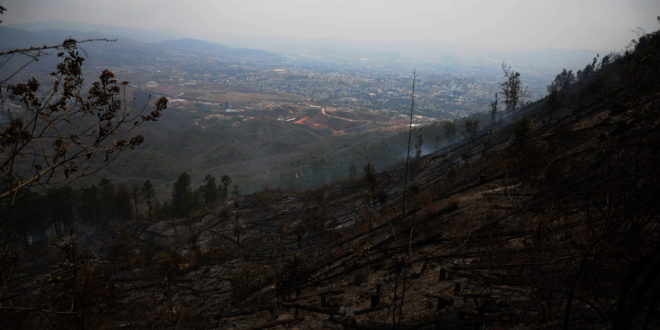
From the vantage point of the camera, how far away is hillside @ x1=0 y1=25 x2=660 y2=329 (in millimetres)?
2977

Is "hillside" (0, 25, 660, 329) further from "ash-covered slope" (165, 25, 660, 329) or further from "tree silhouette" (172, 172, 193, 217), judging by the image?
"tree silhouette" (172, 172, 193, 217)

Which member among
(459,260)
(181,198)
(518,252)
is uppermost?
(518,252)

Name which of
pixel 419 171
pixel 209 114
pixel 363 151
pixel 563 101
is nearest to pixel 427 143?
pixel 363 151

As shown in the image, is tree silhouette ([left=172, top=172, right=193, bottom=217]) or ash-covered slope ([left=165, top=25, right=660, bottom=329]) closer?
ash-covered slope ([left=165, top=25, right=660, bottom=329])

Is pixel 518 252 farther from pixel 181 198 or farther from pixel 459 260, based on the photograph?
pixel 181 198

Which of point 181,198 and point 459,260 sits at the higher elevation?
point 459,260

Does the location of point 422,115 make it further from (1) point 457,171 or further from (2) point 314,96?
(1) point 457,171

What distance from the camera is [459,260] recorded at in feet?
23.0

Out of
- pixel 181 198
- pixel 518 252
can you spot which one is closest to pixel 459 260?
pixel 518 252

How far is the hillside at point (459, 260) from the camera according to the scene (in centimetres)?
298

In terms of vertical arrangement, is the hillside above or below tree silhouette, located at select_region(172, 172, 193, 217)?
above

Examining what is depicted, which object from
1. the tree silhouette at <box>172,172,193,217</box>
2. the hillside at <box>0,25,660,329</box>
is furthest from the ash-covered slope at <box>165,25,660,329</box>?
the tree silhouette at <box>172,172,193,217</box>

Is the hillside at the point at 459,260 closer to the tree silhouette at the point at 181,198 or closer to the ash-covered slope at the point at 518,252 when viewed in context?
the ash-covered slope at the point at 518,252

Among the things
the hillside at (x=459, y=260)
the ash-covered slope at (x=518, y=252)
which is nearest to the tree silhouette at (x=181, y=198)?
the hillside at (x=459, y=260)
